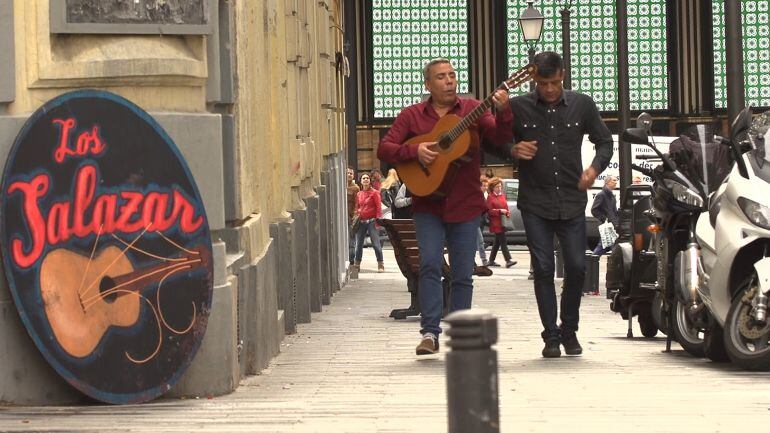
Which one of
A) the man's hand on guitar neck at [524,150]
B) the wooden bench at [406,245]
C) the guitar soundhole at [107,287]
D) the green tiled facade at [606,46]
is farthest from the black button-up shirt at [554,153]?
the green tiled facade at [606,46]

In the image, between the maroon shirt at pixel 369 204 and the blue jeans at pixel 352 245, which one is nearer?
the blue jeans at pixel 352 245

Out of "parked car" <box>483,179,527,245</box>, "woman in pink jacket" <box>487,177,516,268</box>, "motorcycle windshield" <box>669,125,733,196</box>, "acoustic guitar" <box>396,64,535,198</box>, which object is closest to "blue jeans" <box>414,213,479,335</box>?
"acoustic guitar" <box>396,64,535,198</box>

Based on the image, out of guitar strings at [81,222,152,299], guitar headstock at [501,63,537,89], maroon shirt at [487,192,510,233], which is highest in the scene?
guitar headstock at [501,63,537,89]

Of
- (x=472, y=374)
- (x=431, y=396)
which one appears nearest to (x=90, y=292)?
(x=431, y=396)

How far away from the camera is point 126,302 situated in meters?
8.84

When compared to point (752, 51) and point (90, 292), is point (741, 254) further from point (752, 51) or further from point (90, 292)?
point (752, 51)

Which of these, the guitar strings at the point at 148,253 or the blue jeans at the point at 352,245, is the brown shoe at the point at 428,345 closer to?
the guitar strings at the point at 148,253

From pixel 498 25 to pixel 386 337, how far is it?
34270 mm

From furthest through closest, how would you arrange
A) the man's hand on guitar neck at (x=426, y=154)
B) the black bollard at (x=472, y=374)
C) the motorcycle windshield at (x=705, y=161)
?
1. the motorcycle windshield at (x=705, y=161)
2. the man's hand on guitar neck at (x=426, y=154)
3. the black bollard at (x=472, y=374)

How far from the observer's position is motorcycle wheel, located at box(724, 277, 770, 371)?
1048cm

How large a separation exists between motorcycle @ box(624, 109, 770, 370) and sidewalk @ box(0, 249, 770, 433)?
0.70ft

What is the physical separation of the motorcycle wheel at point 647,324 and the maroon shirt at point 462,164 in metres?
3.38

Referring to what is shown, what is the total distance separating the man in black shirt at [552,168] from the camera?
11375 millimetres

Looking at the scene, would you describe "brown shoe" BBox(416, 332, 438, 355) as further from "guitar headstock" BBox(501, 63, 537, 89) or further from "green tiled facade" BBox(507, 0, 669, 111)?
"green tiled facade" BBox(507, 0, 669, 111)
